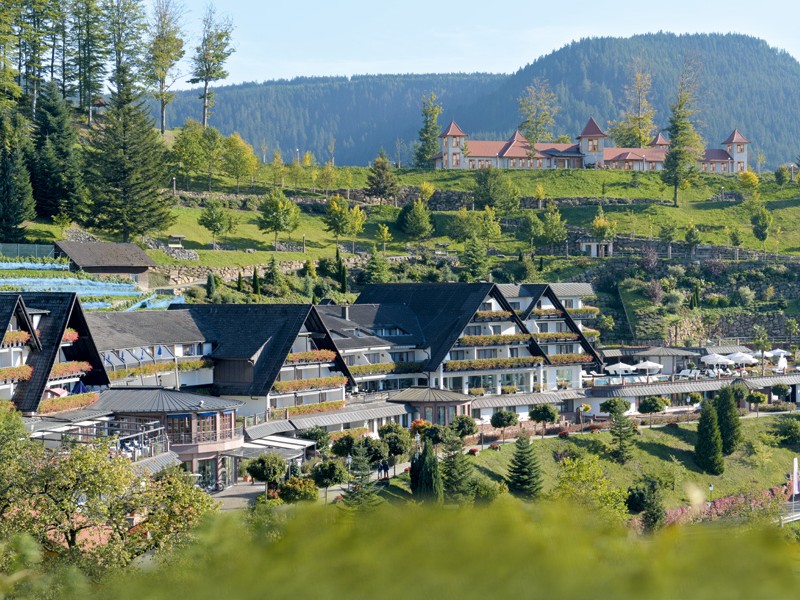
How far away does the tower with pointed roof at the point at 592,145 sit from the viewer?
148m

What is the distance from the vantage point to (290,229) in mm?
100312

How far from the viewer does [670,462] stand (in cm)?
6044

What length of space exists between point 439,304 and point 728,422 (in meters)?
18.6

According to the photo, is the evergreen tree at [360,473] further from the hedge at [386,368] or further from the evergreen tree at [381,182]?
the evergreen tree at [381,182]

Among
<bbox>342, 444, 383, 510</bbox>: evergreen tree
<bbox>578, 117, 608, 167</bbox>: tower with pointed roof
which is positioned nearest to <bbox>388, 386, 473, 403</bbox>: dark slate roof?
<bbox>342, 444, 383, 510</bbox>: evergreen tree

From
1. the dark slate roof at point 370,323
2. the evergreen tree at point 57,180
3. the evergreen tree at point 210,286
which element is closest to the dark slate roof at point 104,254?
the evergreen tree at point 210,286

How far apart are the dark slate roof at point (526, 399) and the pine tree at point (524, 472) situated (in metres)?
11.8

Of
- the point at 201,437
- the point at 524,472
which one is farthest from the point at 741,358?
the point at 201,437

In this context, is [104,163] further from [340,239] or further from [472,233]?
[472,233]

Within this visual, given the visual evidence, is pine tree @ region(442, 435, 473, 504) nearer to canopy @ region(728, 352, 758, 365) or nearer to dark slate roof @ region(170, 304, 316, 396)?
dark slate roof @ region(170, 304, 316, 396)

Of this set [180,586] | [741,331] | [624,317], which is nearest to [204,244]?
[624,317]

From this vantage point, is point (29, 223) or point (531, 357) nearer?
point (531, 357)

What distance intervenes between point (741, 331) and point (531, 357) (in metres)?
37.4

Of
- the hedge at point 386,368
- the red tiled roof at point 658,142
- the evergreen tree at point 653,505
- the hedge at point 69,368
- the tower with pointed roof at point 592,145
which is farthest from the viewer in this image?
the red tiled roof at point 658,142
